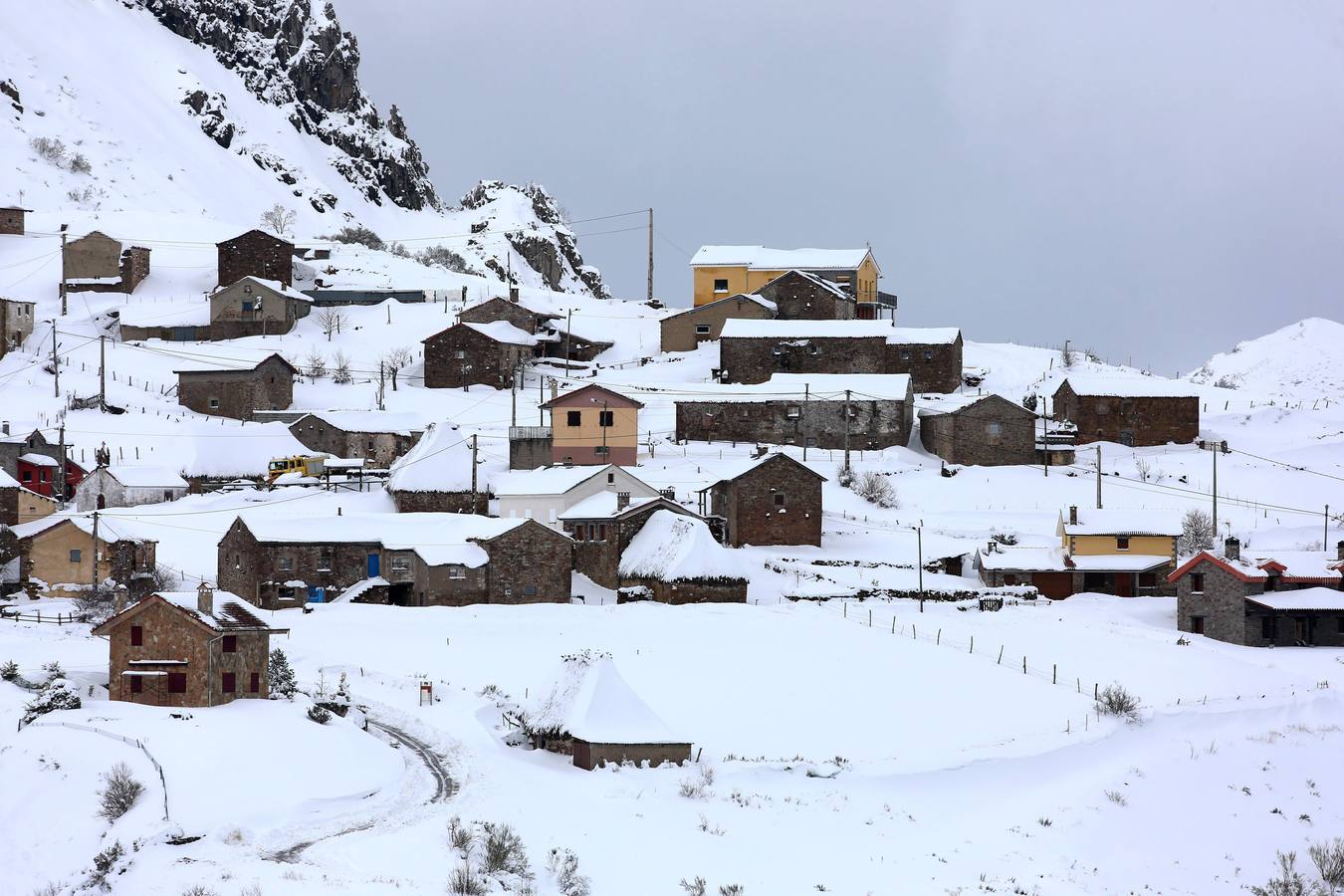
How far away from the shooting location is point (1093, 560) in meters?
61.4

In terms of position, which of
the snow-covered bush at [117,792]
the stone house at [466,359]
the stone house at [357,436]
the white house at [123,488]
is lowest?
the snow-covered bush at [117,792]

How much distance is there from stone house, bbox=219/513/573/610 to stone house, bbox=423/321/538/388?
32.4 meters

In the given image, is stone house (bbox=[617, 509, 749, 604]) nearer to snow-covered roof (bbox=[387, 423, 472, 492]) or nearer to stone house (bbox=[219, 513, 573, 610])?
stone house (bbox=[219, 513, 573, 610])

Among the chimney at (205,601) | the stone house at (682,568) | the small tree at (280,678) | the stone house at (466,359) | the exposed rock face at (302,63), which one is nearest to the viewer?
the chimney at (205,601)

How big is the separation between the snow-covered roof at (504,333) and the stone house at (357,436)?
44.9 ft

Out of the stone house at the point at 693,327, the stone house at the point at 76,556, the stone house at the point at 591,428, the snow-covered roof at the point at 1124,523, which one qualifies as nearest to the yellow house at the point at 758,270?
the stone house at the point at 693,327

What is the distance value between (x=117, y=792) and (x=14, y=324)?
6465 cm

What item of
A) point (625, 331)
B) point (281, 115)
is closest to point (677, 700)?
point (625, 331)

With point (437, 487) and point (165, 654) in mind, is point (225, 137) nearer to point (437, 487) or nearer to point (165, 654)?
point (437, 487)

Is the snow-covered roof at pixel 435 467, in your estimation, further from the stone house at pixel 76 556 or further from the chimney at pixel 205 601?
the chimney at pixel 205 601

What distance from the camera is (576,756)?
3691 centimetres

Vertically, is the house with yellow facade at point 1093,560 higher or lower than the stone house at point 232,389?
lower

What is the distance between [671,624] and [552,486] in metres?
12.9

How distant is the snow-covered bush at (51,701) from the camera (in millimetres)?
35500
